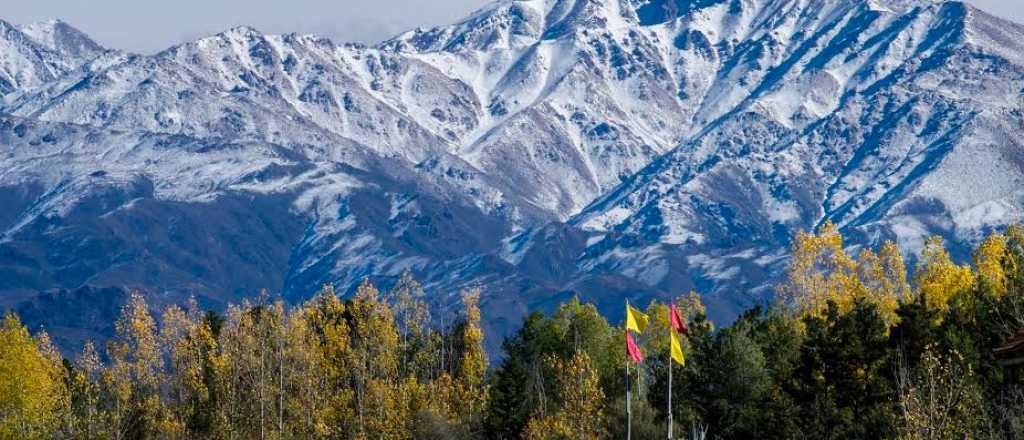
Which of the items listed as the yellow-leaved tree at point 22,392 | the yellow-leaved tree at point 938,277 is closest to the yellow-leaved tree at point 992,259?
the yellow-leaved tree at point 938,277

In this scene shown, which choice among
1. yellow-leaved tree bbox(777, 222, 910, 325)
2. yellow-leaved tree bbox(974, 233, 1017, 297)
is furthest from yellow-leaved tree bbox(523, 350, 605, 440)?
yellow-leaved tree bbox(974, 233, 1017, 297)

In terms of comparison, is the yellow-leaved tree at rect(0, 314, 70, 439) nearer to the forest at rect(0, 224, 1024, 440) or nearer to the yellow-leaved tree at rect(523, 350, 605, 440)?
the forest at rect(0, 224, 1024, 440)

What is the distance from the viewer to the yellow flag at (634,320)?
301 ft

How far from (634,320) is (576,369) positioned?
20096 mm

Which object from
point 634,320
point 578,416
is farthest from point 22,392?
point 634,320

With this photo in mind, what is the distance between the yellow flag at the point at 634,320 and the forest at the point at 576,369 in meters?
6.87

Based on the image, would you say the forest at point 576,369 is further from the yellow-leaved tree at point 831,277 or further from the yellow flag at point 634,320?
the yellow flag at point 634,320

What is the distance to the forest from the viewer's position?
93.8m

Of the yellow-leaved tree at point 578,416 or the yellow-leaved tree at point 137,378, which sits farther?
the yellow-leaved tree at point 137,378

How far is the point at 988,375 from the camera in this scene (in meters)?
89.3

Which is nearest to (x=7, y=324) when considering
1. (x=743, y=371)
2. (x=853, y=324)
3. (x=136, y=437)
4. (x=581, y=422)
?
(x=136, y=437)

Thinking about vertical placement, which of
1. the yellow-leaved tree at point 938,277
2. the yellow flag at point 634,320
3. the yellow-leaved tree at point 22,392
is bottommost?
the yellow flag at point 634,320

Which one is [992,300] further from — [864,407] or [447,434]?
[447,434]

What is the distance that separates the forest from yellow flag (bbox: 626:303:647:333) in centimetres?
687
